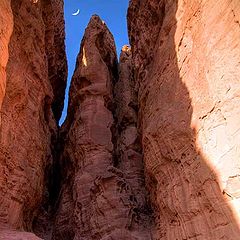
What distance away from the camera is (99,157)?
1256cm

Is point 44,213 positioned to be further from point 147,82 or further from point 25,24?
point 25,24

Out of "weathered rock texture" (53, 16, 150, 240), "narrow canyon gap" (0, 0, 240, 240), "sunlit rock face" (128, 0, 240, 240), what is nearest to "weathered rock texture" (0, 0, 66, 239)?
"narrow canyon gap" (0, 0, 240, 240)

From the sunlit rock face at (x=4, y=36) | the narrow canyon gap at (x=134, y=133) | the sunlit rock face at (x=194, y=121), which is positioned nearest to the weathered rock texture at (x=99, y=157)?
the narrow canyon gap at (x=134, y=133)

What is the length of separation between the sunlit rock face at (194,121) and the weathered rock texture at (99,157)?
1.12 m

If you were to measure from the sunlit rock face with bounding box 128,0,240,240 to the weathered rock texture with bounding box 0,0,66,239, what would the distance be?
3769 millimetres

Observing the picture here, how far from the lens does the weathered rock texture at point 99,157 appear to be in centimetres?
1031

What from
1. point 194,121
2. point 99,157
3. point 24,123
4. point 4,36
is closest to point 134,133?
point 99,157

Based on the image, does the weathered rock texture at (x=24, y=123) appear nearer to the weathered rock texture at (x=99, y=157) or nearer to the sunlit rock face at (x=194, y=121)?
the weathered rock texture at (x=99, y=157)

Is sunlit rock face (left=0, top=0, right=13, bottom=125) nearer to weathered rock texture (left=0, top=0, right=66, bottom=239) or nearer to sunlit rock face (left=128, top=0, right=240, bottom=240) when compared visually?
weathered rock texture (left=0, top=0, right=66, bottom=239)

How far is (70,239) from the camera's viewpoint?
11.8 metres

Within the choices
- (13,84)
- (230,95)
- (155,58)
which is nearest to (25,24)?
(13,84)

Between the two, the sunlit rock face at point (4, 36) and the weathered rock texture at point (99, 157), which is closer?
the sunlit rock face at point (4, 36)

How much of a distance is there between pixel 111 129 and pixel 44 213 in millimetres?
4235

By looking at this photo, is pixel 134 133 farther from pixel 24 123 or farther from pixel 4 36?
pixel 4 36
